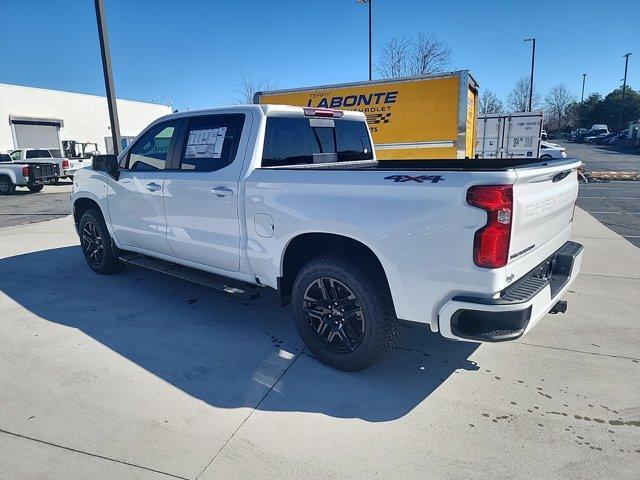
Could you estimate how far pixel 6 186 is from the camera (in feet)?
59.0

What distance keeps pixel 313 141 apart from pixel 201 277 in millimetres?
1700

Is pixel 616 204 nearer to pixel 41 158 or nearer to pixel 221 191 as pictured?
pixel 221 191

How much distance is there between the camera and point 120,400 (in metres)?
2.98

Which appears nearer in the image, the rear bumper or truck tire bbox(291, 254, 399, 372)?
the rear bumper

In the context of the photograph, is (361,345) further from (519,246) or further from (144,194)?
(144,194)

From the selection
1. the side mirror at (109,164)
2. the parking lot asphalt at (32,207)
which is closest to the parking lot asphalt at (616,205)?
the side mirror at (109,164)

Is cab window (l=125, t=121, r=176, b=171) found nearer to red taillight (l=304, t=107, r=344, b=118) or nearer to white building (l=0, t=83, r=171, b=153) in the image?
red taillight (l=304, t=107, r=344, b=118)

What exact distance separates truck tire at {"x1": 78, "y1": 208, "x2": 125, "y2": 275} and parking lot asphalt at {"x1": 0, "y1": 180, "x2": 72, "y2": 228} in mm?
6385

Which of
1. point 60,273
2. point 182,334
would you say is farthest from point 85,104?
point 182,334

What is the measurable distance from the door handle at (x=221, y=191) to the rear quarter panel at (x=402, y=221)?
401mm

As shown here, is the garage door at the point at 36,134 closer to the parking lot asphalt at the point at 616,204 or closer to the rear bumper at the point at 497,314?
the parking lot asphalt at the point at 616,204

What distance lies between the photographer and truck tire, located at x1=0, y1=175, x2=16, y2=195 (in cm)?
1780

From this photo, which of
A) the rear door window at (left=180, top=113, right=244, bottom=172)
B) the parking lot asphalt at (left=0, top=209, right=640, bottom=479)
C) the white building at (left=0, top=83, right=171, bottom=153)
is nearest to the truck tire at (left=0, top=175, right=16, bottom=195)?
the white building at (left=0, top=83, right=171, bottom=153)

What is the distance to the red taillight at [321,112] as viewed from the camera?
13.5 feet
